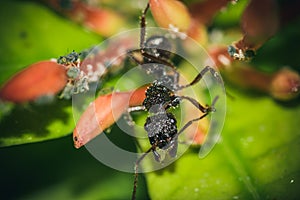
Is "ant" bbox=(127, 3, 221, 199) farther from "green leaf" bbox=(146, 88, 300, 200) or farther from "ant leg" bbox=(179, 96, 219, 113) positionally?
"green leaf" bbox=(146, 88, 300, 200)

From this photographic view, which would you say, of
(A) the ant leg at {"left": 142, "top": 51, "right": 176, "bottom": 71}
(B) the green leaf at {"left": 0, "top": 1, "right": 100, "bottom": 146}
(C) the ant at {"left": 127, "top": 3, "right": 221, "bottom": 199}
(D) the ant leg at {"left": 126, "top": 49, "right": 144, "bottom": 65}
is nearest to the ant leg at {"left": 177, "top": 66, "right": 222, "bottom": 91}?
(C) the ant at {"left": 127, "top": 3, "right": 221, "bottom": 199}

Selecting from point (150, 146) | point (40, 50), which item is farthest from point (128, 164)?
point (40, 50)

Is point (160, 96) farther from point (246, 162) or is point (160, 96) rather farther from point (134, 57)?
point (246, 162)

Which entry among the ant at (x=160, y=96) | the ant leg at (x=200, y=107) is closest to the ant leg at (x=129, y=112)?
the ant at (x=160, y=96)

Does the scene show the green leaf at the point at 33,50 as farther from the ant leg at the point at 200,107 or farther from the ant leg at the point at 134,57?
the ant leg at the point at 200,107

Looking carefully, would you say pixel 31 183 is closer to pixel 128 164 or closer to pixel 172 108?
pixel 128 164

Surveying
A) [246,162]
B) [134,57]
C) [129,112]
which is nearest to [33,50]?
[134,57]
